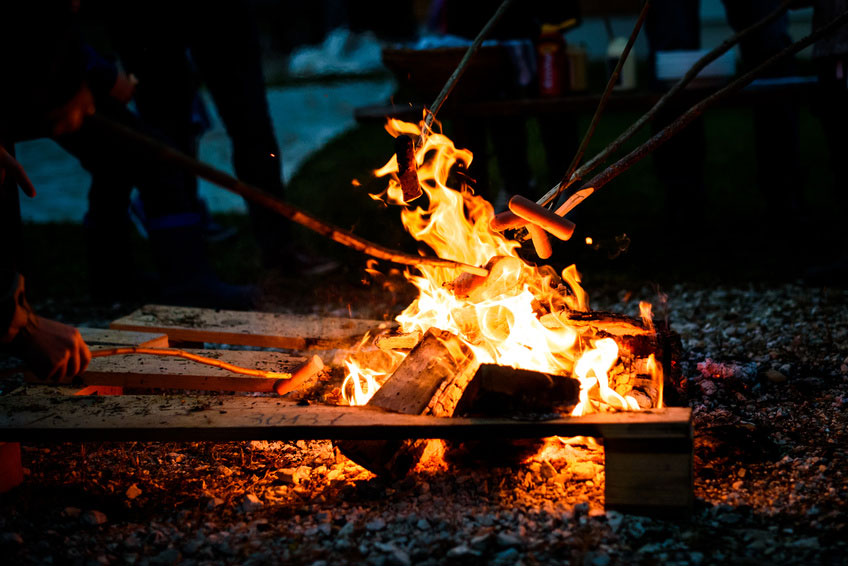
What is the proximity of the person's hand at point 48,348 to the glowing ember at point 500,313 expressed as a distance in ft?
2.85

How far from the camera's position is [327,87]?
1281 centimetres

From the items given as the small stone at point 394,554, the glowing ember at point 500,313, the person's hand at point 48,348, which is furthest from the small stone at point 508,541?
the person's hand at point 48,348

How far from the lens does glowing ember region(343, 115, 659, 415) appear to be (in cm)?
232

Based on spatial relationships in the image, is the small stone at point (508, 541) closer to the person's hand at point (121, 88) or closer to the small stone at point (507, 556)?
the small stone at point (507, 556)

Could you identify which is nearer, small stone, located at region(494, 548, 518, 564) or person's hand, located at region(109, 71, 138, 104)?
small stone, located at region(494, 548, 518, 564)

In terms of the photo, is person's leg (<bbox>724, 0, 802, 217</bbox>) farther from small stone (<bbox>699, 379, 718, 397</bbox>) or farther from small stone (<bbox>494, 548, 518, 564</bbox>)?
small stone (<bbox>494, 548, 518, 564</bbox>)

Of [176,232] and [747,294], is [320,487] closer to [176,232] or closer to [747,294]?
[176,232]

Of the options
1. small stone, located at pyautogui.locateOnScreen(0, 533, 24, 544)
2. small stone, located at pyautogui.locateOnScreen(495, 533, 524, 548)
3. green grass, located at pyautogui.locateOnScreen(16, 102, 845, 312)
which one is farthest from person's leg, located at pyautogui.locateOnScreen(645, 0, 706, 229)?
small stone, located at pyautogui.locateOnScreen(0, 533, 24, 544)

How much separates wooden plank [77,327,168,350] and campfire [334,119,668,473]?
806mm

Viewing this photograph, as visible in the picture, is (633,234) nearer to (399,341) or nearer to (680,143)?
(680,143)

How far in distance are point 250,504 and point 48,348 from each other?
665 mm

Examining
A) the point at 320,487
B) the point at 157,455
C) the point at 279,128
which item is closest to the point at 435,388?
the point at 320,487

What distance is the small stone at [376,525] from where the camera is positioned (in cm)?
187

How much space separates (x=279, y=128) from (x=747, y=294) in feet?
23.8
